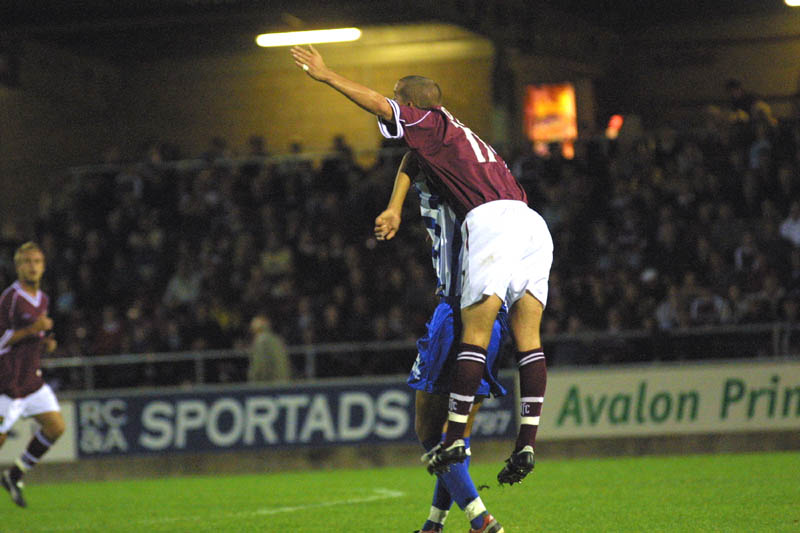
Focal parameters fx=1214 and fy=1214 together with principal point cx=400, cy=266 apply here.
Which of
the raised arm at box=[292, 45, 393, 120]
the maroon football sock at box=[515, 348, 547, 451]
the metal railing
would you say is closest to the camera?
the raised arm at box=[292, 45, 393, 120]

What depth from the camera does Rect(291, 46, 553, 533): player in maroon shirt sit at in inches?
234

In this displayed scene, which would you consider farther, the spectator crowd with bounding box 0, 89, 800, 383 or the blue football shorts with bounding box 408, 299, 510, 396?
the spectator crowd with bounding box 0, 89, 800, 383

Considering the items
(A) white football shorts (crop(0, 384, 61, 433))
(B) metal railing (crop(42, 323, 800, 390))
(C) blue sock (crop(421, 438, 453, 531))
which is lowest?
(B) metal railing (crop(42, 323, 800, 390))

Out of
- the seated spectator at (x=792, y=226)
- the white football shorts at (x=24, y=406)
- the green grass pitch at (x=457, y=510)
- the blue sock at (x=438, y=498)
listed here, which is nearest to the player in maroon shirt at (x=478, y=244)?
the blue sock at (x=438, y=498)

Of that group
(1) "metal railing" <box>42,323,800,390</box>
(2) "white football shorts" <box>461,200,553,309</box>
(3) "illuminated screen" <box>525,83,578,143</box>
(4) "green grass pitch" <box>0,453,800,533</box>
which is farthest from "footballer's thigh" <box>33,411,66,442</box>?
(3) "illuminated screen" <box>525,83,578,143</box>

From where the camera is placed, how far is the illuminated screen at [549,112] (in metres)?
23.5

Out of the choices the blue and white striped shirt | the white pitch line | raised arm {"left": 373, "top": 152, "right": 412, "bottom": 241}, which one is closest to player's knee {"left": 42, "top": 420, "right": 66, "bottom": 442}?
the white pitch line

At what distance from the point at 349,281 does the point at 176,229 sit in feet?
12.9

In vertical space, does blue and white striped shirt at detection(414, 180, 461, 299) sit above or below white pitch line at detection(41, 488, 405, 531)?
above

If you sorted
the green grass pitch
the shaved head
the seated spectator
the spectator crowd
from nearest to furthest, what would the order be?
the shaved head < the green grass pitch < the spectator crowd < the seated spectator

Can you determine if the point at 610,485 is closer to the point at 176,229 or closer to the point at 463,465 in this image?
the point at 463,465

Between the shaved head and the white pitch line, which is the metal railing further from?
the shaved head

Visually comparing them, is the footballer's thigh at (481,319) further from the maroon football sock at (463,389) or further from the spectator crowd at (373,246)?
the spectator crowd at (373,246)

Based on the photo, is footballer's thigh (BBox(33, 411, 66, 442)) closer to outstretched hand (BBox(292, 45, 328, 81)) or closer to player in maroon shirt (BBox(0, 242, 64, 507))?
player in maroon shirt (BBox(0, 242, 64, 507))
